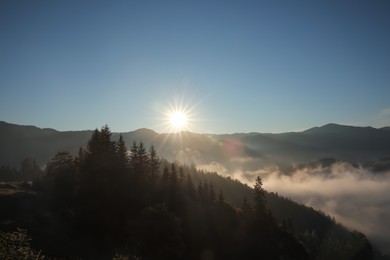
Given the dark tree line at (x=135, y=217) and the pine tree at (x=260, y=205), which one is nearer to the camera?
the dark tree line at (x=135, y=217)

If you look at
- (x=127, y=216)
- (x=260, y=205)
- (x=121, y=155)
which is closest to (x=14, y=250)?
(x=127, y=216)

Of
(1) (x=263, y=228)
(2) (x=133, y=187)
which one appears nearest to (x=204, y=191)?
(1) (x=263, y=228)

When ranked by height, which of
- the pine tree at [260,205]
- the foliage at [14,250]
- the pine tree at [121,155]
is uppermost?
the pine tree at [121,155]

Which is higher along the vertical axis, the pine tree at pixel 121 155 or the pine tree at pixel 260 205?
the pine tree at pixel 121 155

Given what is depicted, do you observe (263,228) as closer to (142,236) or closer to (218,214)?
(218,214)

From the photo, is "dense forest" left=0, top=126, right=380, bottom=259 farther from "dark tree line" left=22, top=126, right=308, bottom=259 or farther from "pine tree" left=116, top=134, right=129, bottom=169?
"pine tree" left=116, top=134, right=129, bottom=169

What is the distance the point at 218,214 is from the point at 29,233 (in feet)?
179

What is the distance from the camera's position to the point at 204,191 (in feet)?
384

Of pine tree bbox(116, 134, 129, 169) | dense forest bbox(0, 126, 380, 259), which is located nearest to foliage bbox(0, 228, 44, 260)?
dense forest bbox(0, 126, 380, 259)

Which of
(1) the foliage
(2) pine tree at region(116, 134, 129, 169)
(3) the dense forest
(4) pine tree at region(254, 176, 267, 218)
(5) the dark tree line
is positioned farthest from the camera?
(4) pine tree at region(254, 176, 267, 218)

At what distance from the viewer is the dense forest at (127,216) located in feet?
209

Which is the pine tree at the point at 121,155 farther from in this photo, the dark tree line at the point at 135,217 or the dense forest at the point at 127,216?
the dense forest at the point at 127,216

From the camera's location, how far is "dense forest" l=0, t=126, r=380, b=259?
63781 millimetres

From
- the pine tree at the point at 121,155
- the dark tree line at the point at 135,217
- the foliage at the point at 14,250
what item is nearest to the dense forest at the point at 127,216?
the dark tree line at the point at 135,217
